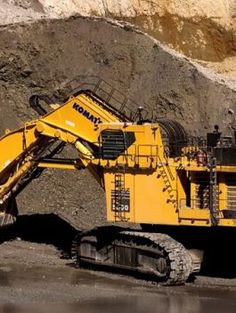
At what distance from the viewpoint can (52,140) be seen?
17188 millimetres

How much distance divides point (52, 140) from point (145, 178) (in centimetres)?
221

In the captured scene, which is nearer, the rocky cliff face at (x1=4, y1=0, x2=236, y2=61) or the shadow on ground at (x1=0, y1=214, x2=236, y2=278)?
the shadow on ground at (x1=0, y1=214, x2=236, y2=278)

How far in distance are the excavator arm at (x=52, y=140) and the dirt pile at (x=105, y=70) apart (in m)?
5.90

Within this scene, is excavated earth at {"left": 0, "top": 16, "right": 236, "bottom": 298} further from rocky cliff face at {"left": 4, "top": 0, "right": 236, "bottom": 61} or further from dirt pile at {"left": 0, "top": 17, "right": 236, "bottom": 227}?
rocky cliff face at {"left": 4, "top": 0, "right": 236, "bottom": 61}

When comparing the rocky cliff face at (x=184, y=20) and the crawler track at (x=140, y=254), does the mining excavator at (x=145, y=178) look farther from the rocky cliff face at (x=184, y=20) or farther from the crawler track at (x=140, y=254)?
the rocky cliff face at (x=184, y=20)

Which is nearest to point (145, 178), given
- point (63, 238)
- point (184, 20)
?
point (63, 238)

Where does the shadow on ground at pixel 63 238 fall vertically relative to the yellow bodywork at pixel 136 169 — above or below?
below

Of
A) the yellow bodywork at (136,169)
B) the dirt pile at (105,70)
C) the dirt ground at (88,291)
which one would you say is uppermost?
the dirt pile at (105,70)

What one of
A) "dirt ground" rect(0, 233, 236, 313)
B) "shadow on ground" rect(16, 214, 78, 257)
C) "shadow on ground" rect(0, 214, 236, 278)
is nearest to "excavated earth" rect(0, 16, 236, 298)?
"shadow on ground" rect(16, 214, 78, 257)

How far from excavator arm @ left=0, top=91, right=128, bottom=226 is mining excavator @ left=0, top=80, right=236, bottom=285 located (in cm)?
2

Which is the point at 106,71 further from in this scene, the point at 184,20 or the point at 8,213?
the point at 8,213

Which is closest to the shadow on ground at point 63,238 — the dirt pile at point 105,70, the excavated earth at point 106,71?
the excavated earth at point 106,71

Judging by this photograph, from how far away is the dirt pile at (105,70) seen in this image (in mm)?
23422

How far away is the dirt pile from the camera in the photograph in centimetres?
2342
